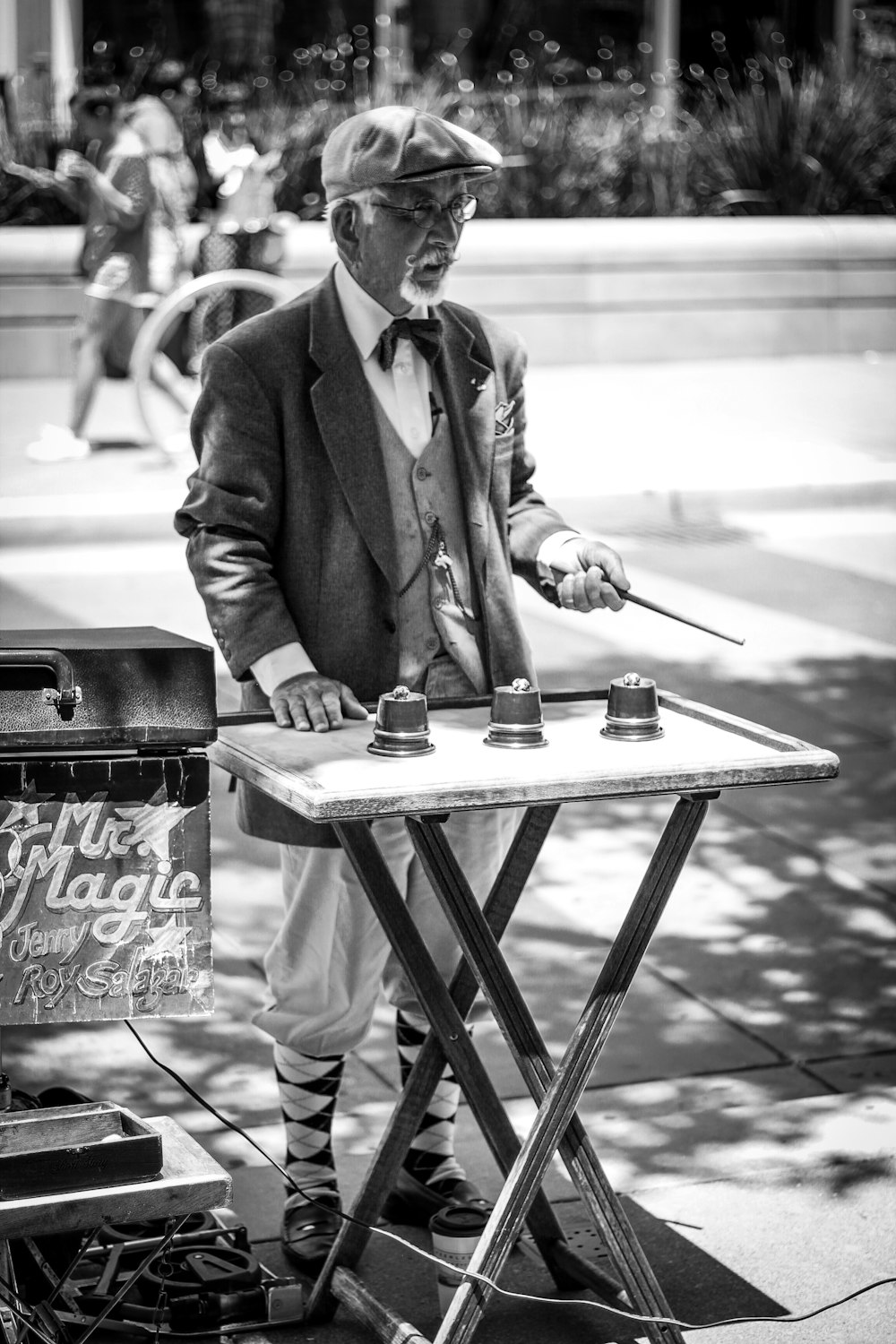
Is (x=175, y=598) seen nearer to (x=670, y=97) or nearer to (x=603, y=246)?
(x=603, y=246)

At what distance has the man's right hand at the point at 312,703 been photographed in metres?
3.23

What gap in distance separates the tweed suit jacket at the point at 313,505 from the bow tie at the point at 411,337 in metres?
0.04

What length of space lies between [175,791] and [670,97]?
19.4 metres

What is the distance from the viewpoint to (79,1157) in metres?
2.69

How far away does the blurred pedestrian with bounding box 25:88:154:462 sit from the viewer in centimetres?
1119

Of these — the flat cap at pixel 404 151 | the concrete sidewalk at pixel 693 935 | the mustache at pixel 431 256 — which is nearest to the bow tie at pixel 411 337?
the mustache at pixel 431 256

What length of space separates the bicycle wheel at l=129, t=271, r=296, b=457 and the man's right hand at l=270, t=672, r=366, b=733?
24.4 ft

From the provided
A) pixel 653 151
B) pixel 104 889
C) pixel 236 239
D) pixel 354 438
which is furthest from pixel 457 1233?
pixel 653 151

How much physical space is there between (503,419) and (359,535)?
39 cm

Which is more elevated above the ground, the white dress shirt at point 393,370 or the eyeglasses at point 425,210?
the eyeglasses at point 425,210

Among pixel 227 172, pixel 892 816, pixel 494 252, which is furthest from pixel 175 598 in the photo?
pixel 494 252

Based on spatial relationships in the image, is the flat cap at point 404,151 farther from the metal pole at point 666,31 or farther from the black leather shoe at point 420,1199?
the metal pole at point 666,31

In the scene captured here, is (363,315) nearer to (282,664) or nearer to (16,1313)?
(282,664)

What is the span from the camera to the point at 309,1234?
141 inches
